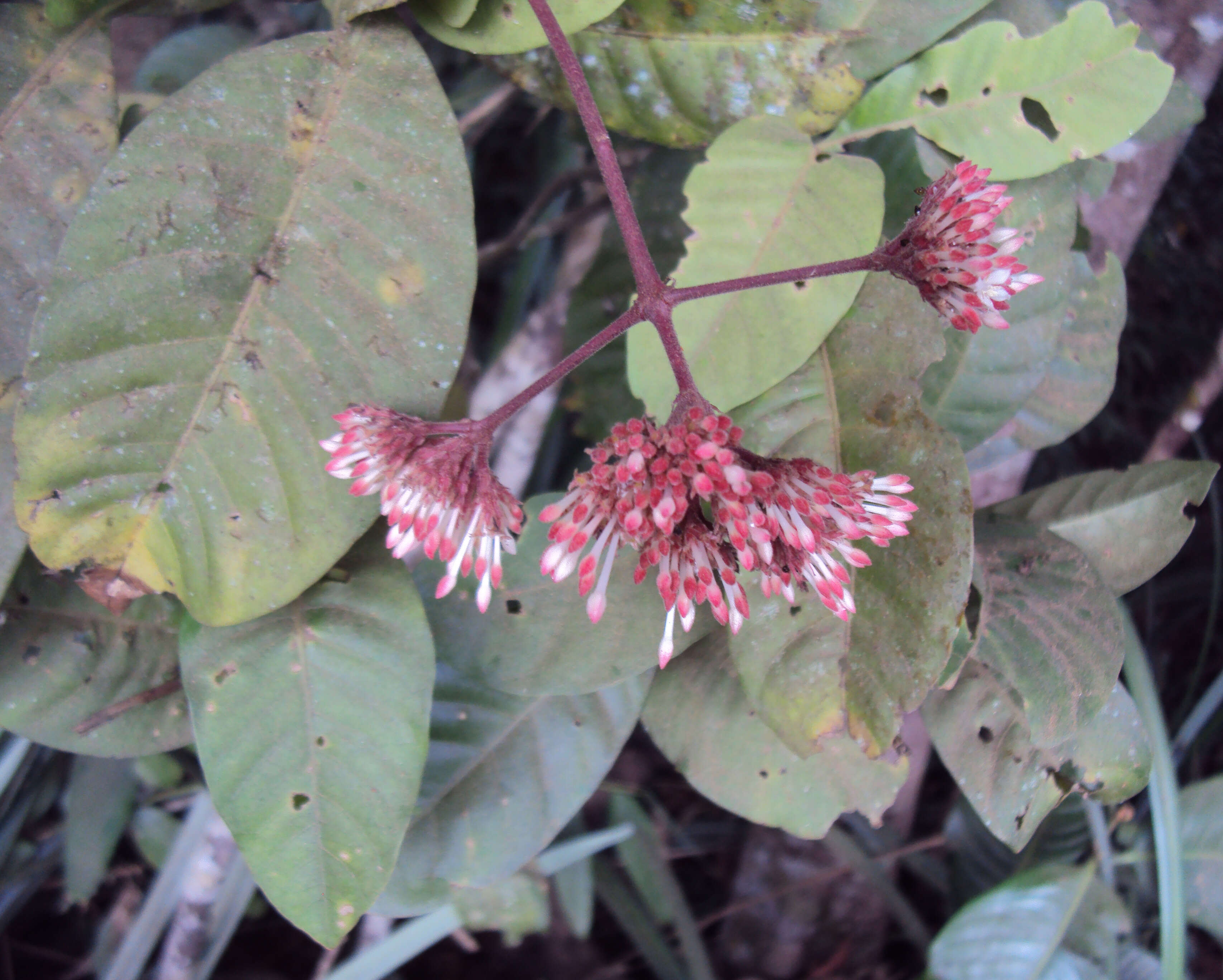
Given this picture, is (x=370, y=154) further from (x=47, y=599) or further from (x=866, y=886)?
(x=866, y=886)

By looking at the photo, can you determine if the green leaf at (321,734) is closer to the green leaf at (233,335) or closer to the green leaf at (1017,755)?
the green leaf at (233,335)

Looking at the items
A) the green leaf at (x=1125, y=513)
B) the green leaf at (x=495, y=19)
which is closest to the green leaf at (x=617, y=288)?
the green leaf at (x=495, y=19)

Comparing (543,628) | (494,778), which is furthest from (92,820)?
(543,628)

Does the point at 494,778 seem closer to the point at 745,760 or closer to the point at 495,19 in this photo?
the point at 745,760

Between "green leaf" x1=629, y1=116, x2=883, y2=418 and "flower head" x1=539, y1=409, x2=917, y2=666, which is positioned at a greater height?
"green leaf" x1=629, y1=116, x2=883, y2=418

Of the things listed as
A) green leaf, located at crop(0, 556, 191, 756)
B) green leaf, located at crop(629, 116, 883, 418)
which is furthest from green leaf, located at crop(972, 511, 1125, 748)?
green leaf, located at crop(0, 556, 191, 756)

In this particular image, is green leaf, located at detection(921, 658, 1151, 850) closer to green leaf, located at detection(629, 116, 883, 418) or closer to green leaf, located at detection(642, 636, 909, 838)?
green leaf, located at detection(642, 636, 909, 838)
